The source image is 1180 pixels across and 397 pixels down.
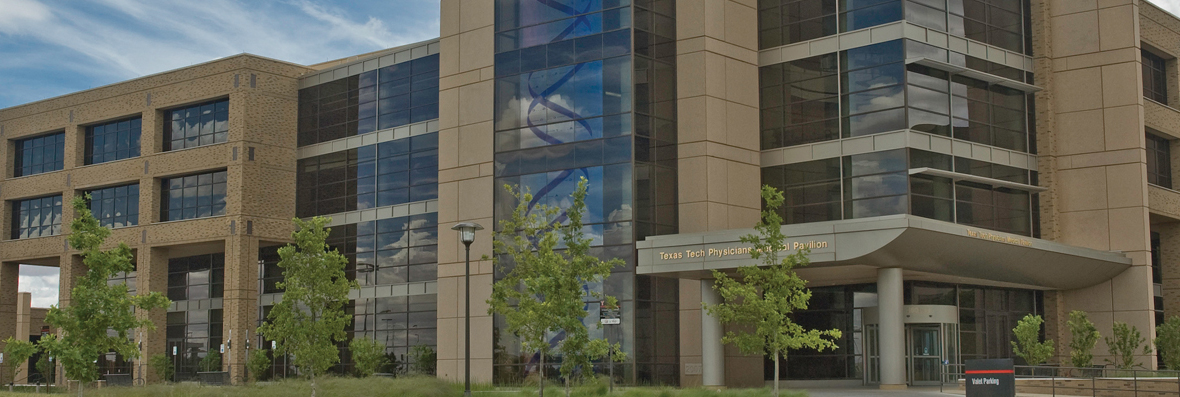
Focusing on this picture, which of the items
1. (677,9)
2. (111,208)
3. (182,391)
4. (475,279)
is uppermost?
(677,9)

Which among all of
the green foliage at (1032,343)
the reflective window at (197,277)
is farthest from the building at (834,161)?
the reflective window at (197,277)

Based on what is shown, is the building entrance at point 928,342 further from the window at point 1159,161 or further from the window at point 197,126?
the window at point 197,126

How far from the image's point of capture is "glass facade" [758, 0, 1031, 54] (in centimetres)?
4291

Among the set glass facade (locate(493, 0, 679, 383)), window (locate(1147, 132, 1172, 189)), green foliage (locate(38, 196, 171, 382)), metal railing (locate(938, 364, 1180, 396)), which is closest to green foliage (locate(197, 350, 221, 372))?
glass facade (locate(493, 0, 679, 383))

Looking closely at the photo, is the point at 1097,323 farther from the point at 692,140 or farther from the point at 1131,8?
the point at 692,140

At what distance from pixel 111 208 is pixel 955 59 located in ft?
151

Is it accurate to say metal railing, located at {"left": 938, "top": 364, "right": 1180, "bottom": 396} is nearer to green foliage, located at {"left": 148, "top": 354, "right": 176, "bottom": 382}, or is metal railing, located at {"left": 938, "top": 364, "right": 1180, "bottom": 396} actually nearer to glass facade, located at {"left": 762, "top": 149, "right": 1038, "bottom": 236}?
glass facade, located at {"left": 762, "top": 149, "right": 1038, "bottom": 236}

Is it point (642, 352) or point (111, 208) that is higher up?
point (111, 208)

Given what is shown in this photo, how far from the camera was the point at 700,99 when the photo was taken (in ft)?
143

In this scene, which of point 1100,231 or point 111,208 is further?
point 111,208

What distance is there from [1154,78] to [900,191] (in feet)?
62.0

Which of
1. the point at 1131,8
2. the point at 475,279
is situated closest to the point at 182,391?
the point at 475,279

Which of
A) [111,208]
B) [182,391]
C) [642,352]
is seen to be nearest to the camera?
[182,391]

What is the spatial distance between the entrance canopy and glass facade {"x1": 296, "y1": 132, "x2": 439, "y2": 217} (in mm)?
16889
